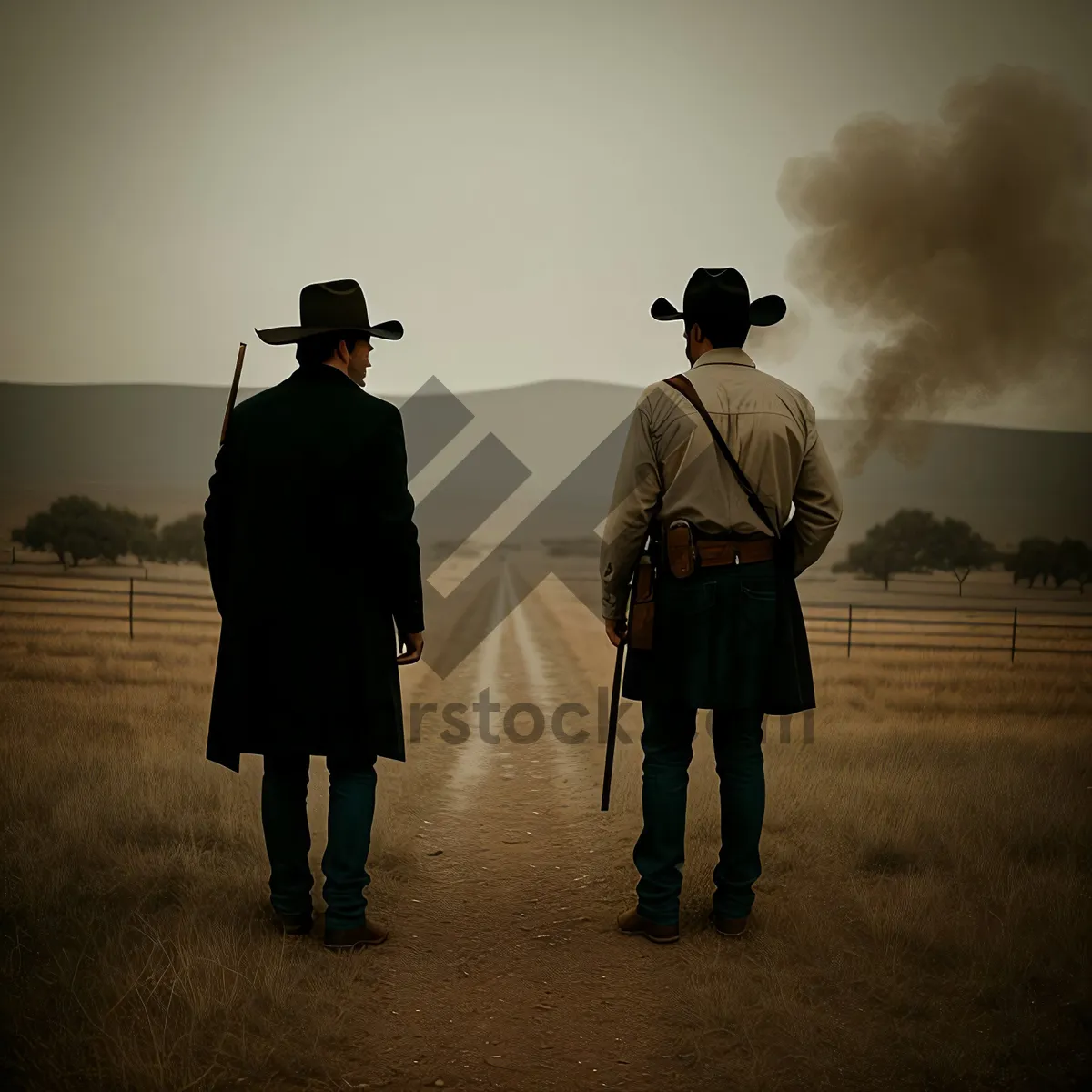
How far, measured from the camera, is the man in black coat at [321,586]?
2.70 meters

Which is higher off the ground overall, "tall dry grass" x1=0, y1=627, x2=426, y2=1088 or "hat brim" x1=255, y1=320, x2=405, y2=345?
"hat brim" x1=255, y1=320, x2=405, y2=345

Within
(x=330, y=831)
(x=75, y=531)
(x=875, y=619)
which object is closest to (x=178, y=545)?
(x=75, y=531)

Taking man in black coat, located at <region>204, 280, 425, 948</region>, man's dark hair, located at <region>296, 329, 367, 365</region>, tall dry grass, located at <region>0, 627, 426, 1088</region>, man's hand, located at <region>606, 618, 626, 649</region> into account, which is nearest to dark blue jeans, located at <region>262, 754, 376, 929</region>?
man in black coat, located at <region>204, 280, 425, 948</region>

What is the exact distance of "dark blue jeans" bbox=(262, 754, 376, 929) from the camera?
9.19ft

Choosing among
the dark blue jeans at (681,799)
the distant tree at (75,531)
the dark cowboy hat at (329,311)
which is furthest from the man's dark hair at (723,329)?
the distant tree at (75,531)

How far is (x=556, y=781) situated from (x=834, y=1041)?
2.68 metres

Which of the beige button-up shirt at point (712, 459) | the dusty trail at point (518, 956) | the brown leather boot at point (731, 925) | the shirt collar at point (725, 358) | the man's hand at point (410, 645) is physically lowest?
the dusty trail at point (518, 956)

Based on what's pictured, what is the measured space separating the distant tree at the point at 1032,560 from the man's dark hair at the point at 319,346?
922 cm

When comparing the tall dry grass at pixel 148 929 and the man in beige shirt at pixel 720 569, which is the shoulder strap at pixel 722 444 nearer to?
the man in beige shirt at pixel 720 569

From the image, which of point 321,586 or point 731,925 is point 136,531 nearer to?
point 321,586

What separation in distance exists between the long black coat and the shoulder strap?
868mm

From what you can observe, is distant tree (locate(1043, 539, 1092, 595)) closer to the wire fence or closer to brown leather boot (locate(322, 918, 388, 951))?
the wire fence

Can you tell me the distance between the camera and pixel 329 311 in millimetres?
2777

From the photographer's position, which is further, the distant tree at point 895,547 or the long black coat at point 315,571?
the distant tree at point 895,547
